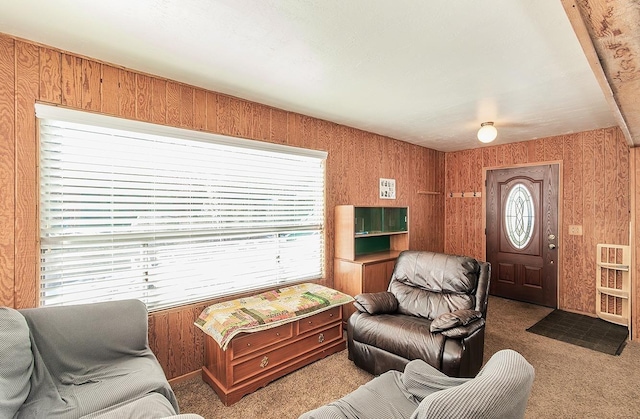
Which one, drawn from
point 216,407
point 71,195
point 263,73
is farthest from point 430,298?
point 71,195

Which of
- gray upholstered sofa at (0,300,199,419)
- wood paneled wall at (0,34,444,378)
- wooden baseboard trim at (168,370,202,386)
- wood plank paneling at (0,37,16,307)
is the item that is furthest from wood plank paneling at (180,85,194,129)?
wooden baseboard trim at (168,370,202,386)

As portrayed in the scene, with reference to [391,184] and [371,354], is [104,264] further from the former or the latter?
[391,184]

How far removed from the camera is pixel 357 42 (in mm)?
1884

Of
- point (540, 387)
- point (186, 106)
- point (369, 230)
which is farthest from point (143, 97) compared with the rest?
point (540, 387)

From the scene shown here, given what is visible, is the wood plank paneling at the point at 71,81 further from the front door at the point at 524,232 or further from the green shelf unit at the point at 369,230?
the front door at the point at 524,232

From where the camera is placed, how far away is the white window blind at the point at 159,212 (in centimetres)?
204

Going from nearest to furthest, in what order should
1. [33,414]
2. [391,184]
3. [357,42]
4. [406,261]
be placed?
[33,414] → [357,42] → [406,261] → [391,184]

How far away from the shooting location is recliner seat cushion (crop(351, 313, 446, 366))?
86.6 inches

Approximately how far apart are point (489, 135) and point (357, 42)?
7.59 feet

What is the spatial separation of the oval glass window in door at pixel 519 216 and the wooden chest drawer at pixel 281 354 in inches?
132

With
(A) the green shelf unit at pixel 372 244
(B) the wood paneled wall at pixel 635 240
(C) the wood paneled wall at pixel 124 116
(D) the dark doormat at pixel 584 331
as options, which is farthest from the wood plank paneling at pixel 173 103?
(B) the wood paneled wall at pixel 635 240

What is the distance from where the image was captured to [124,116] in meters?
2.25

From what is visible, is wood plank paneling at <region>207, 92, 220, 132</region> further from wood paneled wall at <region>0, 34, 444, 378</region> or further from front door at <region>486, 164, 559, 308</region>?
front door at <region>486, 164, 559, 308</region>

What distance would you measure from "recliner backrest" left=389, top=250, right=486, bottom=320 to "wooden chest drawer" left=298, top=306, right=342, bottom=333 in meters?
0.63
